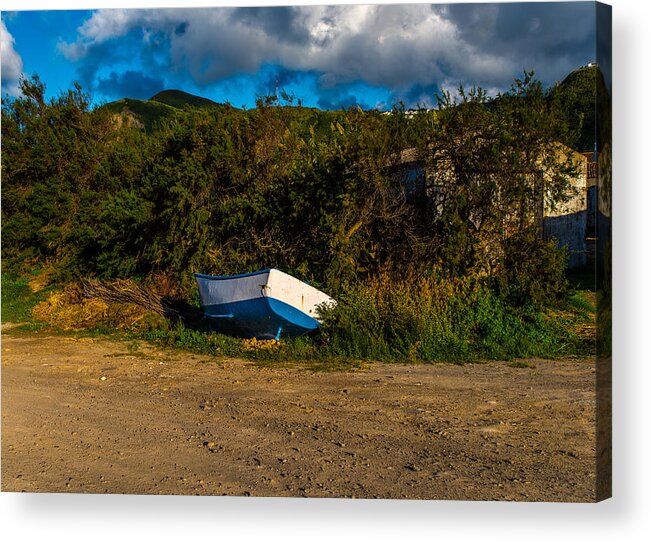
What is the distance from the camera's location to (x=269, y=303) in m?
6.80

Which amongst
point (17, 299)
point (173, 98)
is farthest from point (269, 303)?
point (17, 299)

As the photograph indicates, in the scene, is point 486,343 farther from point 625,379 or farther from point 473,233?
point 625,379

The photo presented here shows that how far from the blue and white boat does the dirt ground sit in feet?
3.02

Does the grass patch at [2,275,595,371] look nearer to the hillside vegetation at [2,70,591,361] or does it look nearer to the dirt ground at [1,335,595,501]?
the hillside vegetation at [2,70,591,361]

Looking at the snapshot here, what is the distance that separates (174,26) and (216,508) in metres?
3.57

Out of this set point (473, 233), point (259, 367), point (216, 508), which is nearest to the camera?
point (216, 508)

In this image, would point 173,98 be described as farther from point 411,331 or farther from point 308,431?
point 308,431

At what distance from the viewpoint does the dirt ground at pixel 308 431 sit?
11.8ft

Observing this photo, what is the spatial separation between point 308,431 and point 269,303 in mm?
2687

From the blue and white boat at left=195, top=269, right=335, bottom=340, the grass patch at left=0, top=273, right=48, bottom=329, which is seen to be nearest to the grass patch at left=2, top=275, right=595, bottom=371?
the grass patch at left=0, top=273, right=48, bottom=329

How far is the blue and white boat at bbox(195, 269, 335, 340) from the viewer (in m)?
6.84

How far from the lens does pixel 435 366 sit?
587cm

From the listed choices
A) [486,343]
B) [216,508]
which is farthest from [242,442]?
[486,343]

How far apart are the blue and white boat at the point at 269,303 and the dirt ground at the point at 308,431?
36.2 inches
